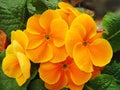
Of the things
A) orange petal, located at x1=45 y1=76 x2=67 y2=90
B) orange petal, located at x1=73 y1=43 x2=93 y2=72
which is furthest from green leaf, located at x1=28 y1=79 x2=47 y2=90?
orange petal, located at x1=73 y1=43 x2=93 y2=72

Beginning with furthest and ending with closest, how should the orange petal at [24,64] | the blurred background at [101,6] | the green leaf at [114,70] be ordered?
1. the blurred background at [101,6]
2. the green leaf at [114,70]
3. the orange petal at [24,64]

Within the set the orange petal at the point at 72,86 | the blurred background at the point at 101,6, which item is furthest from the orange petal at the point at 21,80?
the blurred background at the point at 101,6

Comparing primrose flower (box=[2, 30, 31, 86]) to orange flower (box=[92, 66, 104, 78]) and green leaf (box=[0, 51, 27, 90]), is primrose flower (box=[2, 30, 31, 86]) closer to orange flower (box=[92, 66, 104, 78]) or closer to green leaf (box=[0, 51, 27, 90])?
green leaf (box=[0, 51, 27, 90])

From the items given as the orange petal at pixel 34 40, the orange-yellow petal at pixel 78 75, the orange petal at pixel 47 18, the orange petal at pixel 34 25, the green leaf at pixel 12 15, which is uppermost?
the orange petal at pixel 47 18

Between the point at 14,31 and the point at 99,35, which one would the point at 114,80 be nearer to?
the point at 99,35

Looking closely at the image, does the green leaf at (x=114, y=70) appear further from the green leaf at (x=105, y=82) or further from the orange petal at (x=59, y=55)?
the orange petal at (x=59, y=55)

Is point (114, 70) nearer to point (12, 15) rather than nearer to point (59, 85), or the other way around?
point (59, 85)

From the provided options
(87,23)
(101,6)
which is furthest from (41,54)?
(101,6)
